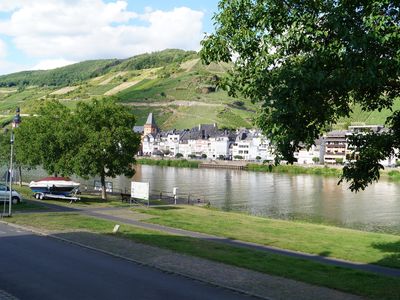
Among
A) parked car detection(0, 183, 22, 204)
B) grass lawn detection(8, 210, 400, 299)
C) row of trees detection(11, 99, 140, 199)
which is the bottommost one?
grass lawn detection(8, 210, 400, 299)

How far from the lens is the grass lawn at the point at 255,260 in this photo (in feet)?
53.3

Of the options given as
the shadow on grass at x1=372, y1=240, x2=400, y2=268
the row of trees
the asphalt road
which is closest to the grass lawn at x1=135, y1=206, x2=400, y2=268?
the shadow on grass at x1=372, y1=240, x2=400, y2=268

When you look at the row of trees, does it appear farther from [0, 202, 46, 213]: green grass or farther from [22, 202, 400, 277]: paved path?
[0, 202, 46, 213]: green grass

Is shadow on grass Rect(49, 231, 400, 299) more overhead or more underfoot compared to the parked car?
more underfoot

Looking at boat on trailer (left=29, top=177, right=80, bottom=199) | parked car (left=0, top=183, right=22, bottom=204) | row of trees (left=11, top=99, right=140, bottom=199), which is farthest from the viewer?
boat on trailer (left=29, top=177, right=80, bottom=199)

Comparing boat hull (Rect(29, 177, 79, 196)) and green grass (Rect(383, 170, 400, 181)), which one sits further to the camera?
green grass (Rect(383, 170, 400, 181))

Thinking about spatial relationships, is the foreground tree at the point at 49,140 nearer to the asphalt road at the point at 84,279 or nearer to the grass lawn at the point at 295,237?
the grass lawn at the point at 295,237

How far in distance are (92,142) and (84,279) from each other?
30.2 meters

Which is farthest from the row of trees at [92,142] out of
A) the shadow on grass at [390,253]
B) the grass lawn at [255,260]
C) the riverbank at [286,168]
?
the riverbank at [286,168]

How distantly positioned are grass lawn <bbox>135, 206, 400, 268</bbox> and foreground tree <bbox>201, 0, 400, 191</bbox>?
10283 mm

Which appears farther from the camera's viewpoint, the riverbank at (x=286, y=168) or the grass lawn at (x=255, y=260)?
the riverbank at (x=286, y=168)

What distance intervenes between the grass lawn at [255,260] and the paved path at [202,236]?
1.33 metres

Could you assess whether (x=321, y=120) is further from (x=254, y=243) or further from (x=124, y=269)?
(x=254, y=243)

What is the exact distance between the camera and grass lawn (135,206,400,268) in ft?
79.5
